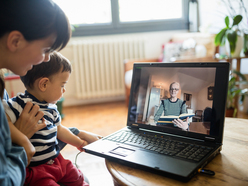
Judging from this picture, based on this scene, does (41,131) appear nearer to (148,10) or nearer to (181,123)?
(181,123)

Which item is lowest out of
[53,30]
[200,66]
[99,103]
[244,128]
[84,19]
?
[99,103]

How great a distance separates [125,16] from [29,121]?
3089 mm

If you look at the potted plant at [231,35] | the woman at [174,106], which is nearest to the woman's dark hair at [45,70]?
the woman at [174,106]

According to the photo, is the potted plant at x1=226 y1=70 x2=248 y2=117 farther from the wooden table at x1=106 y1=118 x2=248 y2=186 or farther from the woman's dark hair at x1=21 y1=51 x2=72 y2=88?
the woman's dark hair at x1=21 y1=51 x2=72 y2=88

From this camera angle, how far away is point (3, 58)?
60 centimetres

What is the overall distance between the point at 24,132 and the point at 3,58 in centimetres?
22

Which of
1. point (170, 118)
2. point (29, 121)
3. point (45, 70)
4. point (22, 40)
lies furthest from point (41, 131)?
point (170, 118)

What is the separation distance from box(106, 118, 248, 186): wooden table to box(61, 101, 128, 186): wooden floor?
872mm

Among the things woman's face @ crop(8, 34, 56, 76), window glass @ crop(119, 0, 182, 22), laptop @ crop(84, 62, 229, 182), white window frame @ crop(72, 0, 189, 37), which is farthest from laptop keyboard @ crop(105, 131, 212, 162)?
window glass @ crop(119, 0, 182, 22)

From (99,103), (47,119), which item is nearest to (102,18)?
(99,103)

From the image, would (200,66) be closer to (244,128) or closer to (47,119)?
(244,128)

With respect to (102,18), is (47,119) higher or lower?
lower

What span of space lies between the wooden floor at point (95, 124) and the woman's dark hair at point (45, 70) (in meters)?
0.87

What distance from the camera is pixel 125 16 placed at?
3541 mm
